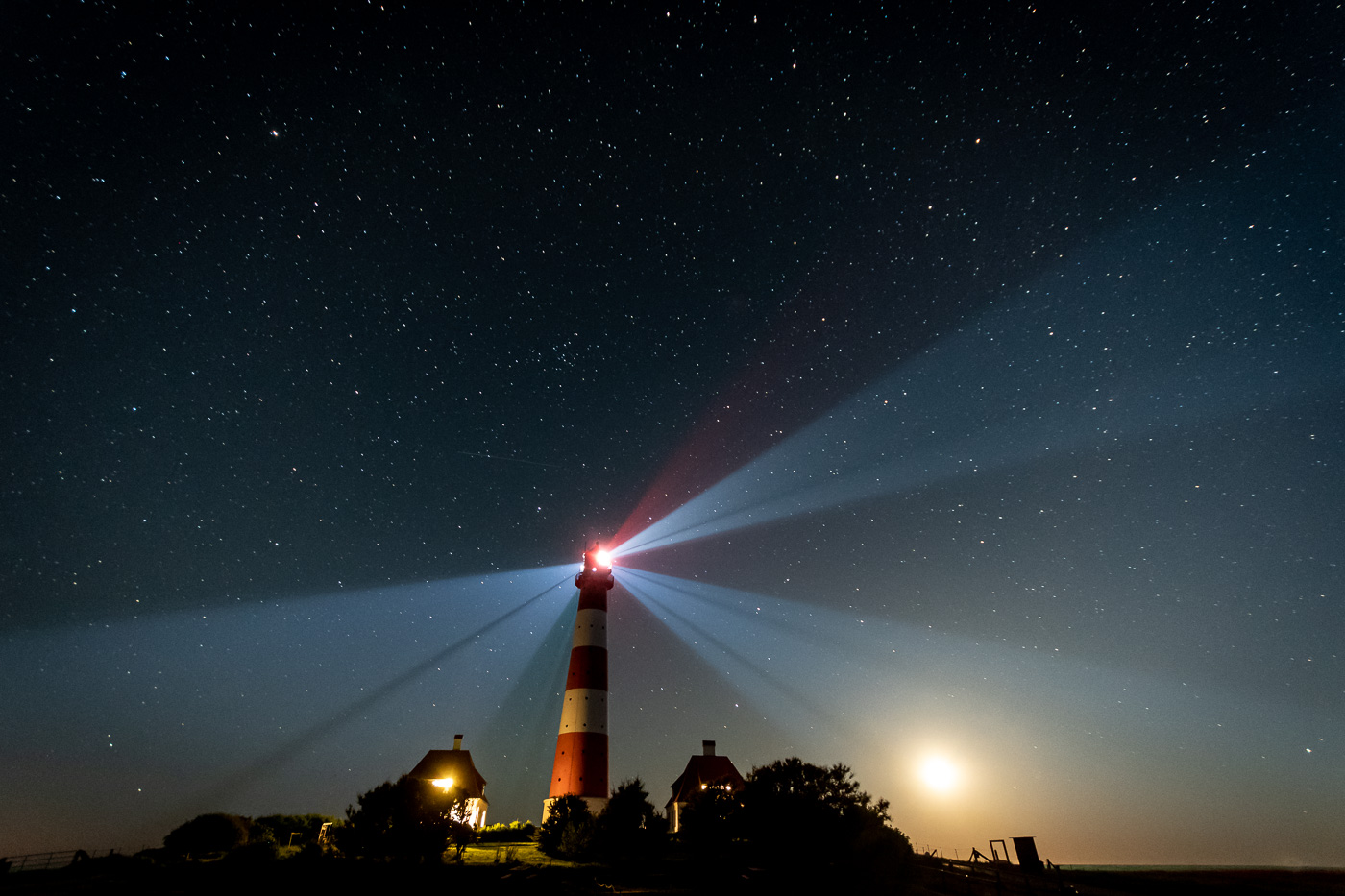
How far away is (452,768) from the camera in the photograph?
46.8 metres

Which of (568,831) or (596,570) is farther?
(596,570)

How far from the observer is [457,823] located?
26.0 meters

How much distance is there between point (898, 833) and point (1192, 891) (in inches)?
397

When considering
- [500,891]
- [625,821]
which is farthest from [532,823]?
[500,891]

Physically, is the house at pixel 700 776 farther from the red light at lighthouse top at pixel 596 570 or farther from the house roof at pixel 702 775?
the red light at lighthouse top at pixel 596 570

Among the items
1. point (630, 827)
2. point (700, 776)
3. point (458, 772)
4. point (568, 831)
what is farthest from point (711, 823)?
point (458, 772)

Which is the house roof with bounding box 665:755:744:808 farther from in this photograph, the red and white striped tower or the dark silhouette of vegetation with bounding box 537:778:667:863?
the dark silhouette of vegetation with bounding box 537:778:667:863

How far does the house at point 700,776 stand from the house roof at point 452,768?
15268 mm

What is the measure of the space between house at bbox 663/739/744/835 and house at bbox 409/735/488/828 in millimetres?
14843

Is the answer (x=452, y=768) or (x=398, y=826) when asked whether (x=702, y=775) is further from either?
(x=398, y=826)

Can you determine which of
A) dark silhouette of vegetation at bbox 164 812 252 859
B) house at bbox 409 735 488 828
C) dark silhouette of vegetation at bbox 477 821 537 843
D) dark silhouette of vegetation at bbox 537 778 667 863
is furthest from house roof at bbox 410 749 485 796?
dark silhouette of vegetation at bbox 537 778 667 863

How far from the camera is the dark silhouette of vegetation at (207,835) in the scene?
3288cm

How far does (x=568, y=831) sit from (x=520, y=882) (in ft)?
32.2

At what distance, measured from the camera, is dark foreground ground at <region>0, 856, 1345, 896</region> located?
19484 millimetres
